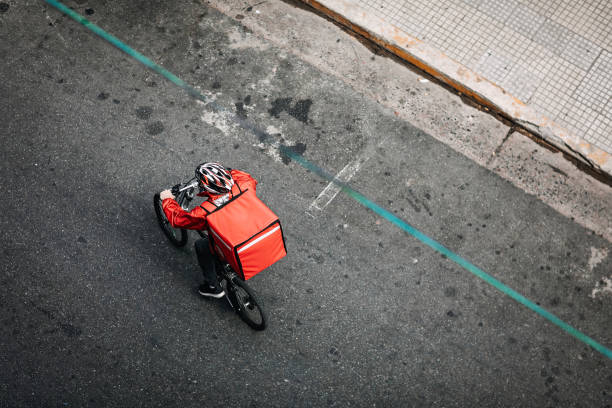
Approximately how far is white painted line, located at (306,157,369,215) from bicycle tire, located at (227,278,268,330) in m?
1.37

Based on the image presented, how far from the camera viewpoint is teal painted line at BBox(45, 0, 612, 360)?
17.8 feet

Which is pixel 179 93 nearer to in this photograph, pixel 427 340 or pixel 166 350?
pixel 166 350

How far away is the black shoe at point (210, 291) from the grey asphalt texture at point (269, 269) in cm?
17

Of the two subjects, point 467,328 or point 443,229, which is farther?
point 443,229

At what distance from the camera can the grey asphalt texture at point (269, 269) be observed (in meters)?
4.96

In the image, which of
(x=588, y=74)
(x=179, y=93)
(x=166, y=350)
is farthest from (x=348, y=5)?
(x=166, y=350)

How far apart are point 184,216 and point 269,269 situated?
159 cm

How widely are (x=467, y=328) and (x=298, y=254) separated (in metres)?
2.00

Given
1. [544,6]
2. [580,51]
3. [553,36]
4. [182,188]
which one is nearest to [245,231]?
[182,188]

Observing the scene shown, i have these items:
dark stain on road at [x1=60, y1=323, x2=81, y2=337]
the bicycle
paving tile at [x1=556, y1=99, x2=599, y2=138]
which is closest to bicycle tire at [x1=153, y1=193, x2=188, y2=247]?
the bicycle

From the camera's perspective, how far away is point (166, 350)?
499cm

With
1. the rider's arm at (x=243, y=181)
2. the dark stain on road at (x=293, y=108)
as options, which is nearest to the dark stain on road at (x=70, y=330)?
the rider's arm at (x=243, y=181)

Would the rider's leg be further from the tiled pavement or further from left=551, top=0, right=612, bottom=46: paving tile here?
left=551, top=0, right=612, bottom=46: paving tile

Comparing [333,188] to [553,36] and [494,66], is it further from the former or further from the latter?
[553,36]
